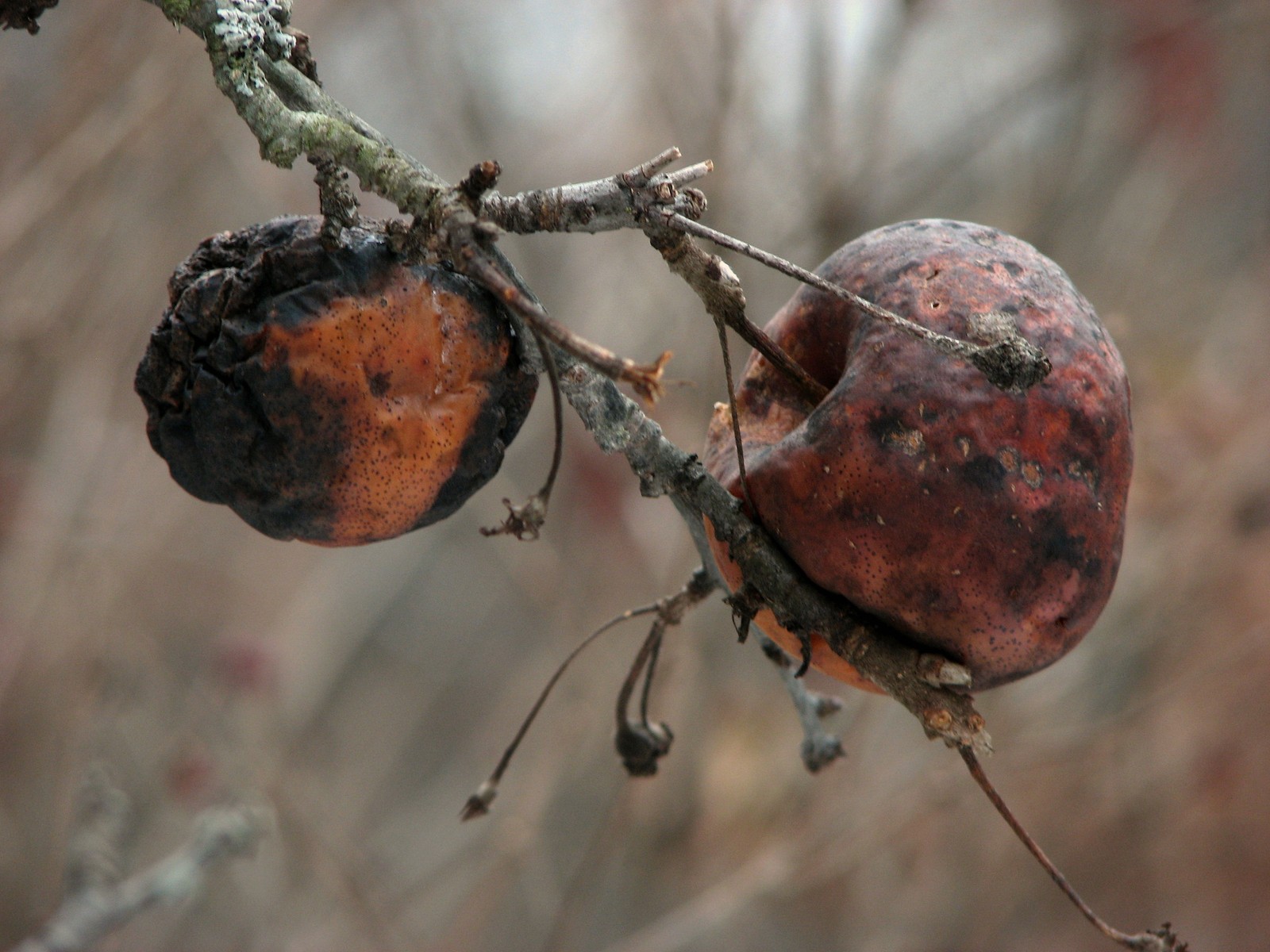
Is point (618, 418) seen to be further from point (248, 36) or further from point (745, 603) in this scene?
point (248, 36)

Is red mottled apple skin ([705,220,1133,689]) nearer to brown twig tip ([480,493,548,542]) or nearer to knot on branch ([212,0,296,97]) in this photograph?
brown twig tip ([480,493,548,542])

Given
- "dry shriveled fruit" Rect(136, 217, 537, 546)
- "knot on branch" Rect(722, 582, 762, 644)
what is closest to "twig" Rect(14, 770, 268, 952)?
"dry shriveled fruit" Rect(136, 217, 537, 546)

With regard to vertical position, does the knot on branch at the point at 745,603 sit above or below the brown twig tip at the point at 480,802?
above

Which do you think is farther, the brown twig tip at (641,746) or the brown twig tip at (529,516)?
the brown twig tip at (641,746)

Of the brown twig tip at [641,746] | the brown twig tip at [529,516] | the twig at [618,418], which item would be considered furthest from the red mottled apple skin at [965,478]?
the brown twig tip at [641,746]

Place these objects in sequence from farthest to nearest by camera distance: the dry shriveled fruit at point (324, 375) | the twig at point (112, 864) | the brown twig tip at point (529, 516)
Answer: the twig at point (112, 864) → the dry shriveled fruit at point (324, 375) → the brown twig tip at point (529, 516)

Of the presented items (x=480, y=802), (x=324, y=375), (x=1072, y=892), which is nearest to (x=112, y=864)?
(x=480, y=802)

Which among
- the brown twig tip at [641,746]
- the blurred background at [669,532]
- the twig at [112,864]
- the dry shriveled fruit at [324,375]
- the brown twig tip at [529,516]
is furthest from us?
the blurred background at [669,532]

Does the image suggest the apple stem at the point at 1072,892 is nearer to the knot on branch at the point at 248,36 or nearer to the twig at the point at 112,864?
the knot on branch at the point at 248,36
